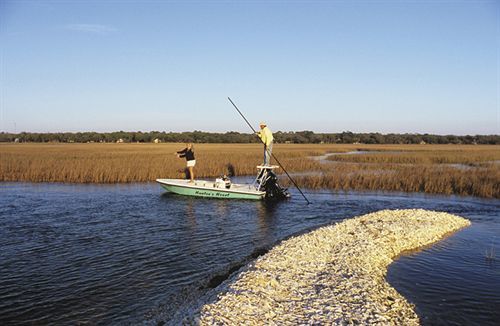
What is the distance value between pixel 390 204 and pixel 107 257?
15.0 meters

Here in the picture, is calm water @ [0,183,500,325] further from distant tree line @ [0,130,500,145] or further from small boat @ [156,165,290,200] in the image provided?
distant tree line @ [0,130,500,145]

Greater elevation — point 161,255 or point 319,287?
point 319,287

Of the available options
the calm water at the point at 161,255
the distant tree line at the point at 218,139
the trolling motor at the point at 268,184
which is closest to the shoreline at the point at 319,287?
the calm water at the point at 161,255

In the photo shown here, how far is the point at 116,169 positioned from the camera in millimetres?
29391

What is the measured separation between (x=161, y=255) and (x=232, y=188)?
10073mm

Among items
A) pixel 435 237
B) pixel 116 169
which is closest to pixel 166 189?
pixel 116 169

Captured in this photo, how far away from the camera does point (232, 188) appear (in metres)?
21.4

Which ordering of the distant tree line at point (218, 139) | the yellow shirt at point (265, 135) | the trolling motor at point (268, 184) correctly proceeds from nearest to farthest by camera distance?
the yellow shirt at point (265, 135) → the trolling motor at point (268, 184) → the distant tree line at point (218, 139)

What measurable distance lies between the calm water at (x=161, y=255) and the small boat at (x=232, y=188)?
548 mm

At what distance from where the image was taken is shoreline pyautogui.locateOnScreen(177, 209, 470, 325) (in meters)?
6.73

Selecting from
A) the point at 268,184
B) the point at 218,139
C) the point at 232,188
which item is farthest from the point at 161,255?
→ the point at 218,139

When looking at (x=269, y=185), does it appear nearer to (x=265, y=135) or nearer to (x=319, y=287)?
(x=265, y=135)

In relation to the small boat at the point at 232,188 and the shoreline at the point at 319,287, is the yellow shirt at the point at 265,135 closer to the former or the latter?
the small boat at the point at 232,188

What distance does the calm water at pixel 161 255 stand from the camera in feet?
27.1
